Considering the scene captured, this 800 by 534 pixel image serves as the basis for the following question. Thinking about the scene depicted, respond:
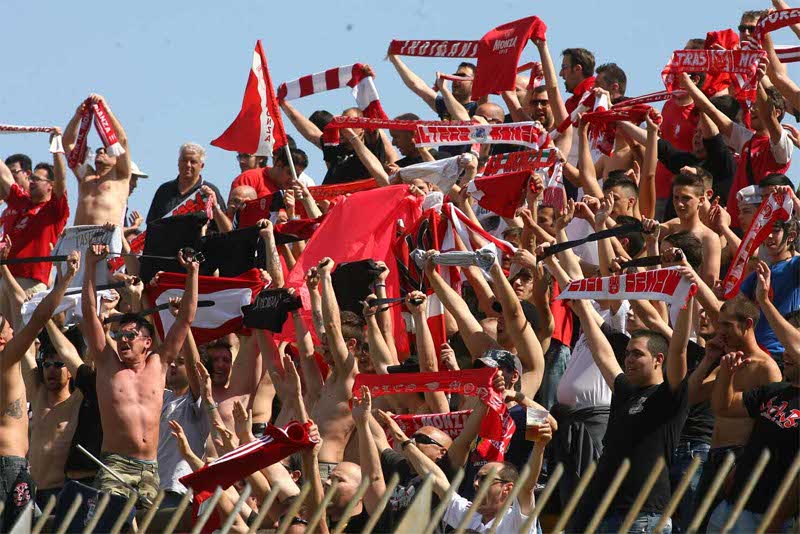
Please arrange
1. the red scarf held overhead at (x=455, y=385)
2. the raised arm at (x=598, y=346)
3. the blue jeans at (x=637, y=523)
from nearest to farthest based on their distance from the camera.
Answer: the blue jeans at (x=637, y=523), the red scarf held overhead at (x=455, y=385), the raised arm at (x=598, y=346)

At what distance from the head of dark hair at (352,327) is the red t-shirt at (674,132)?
3253 millimetres

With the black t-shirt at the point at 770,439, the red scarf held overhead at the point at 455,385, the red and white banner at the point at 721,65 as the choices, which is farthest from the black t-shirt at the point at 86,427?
the red and white banner at the point at 721,65

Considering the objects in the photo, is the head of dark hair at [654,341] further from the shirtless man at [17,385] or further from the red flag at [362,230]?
the shirtless man at [17,385]

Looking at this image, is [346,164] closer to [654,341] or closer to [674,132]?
[674,132]

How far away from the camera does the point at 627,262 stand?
10.8m

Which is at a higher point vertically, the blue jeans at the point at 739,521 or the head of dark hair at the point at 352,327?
the head of dark hair at the point at 352,327

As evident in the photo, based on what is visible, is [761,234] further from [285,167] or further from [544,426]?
[285,167]

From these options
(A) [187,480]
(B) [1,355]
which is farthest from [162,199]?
(A) [187,480]

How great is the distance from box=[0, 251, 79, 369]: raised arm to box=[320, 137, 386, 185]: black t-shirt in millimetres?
3623

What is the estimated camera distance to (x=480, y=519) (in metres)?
8.98

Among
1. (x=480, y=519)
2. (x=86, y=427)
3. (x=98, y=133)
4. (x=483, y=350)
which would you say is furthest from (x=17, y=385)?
(x=480, y=519)

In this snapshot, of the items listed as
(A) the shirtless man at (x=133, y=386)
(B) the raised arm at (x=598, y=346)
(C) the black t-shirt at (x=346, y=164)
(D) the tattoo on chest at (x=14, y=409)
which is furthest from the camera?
(C) the black t-shirt at (x=346, y=164)

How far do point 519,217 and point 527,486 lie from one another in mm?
5196

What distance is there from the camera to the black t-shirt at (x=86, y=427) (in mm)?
11898
